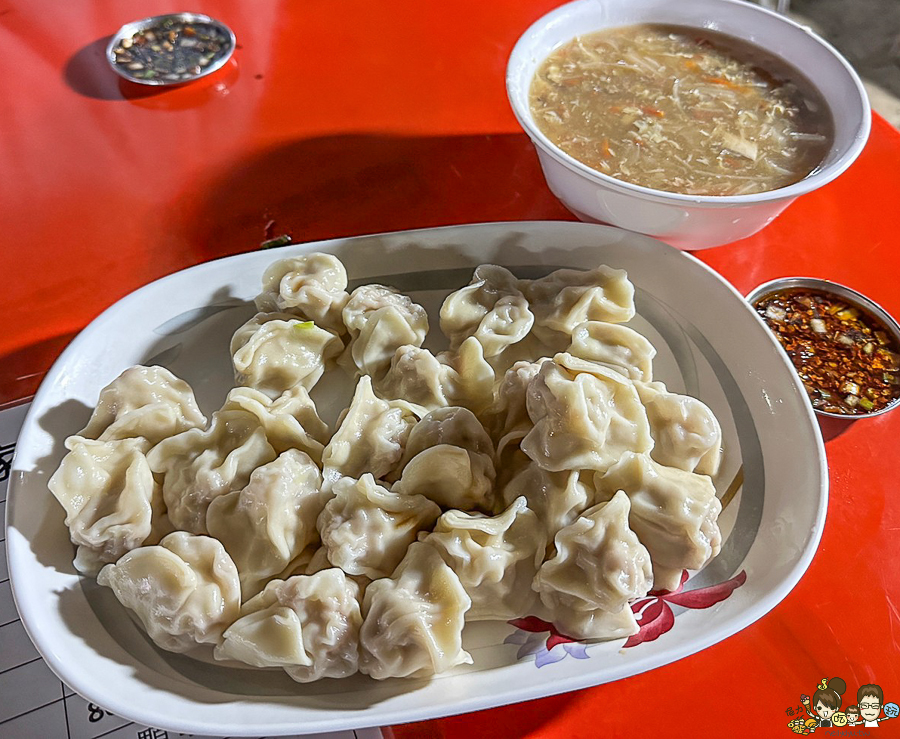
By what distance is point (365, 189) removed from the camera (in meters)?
2.66

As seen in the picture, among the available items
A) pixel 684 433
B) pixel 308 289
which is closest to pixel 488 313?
pixel 308 289

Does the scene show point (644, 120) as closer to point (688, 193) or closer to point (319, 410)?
point (688, 193)

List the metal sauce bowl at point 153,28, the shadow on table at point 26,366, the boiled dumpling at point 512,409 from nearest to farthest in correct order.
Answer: the boiled dumpling at point 512,409, the shadow on table at point 26,366, the metal sauce bowl at point 153,28

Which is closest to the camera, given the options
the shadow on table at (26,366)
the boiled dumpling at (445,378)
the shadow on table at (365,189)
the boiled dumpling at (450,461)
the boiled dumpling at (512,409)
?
the boiled dumpling at (450,461)

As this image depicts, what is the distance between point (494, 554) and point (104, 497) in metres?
0.89

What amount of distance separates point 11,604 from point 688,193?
2.06 metres

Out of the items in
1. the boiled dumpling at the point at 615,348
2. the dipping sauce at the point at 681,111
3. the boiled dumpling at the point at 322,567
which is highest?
the dipping sauce at the point at 681,111

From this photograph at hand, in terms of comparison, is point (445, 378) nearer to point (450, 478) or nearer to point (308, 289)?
point (450, 478)

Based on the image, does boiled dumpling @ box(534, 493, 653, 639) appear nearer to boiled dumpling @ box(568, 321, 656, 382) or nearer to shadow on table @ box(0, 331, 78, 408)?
boiled dumpling @ box(568, 321, 656, 382)

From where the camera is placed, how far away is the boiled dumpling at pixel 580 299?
77.1 inches

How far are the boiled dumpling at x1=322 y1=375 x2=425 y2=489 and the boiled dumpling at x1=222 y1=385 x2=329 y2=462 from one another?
6 cm

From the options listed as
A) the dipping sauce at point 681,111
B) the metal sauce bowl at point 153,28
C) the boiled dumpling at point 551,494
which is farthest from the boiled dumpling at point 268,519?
the metal sauce bowl at point 153,28

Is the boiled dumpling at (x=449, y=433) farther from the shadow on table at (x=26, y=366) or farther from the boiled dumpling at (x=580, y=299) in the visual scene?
the shadow on table at (x=26, y=366)

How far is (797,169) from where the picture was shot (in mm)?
2178
